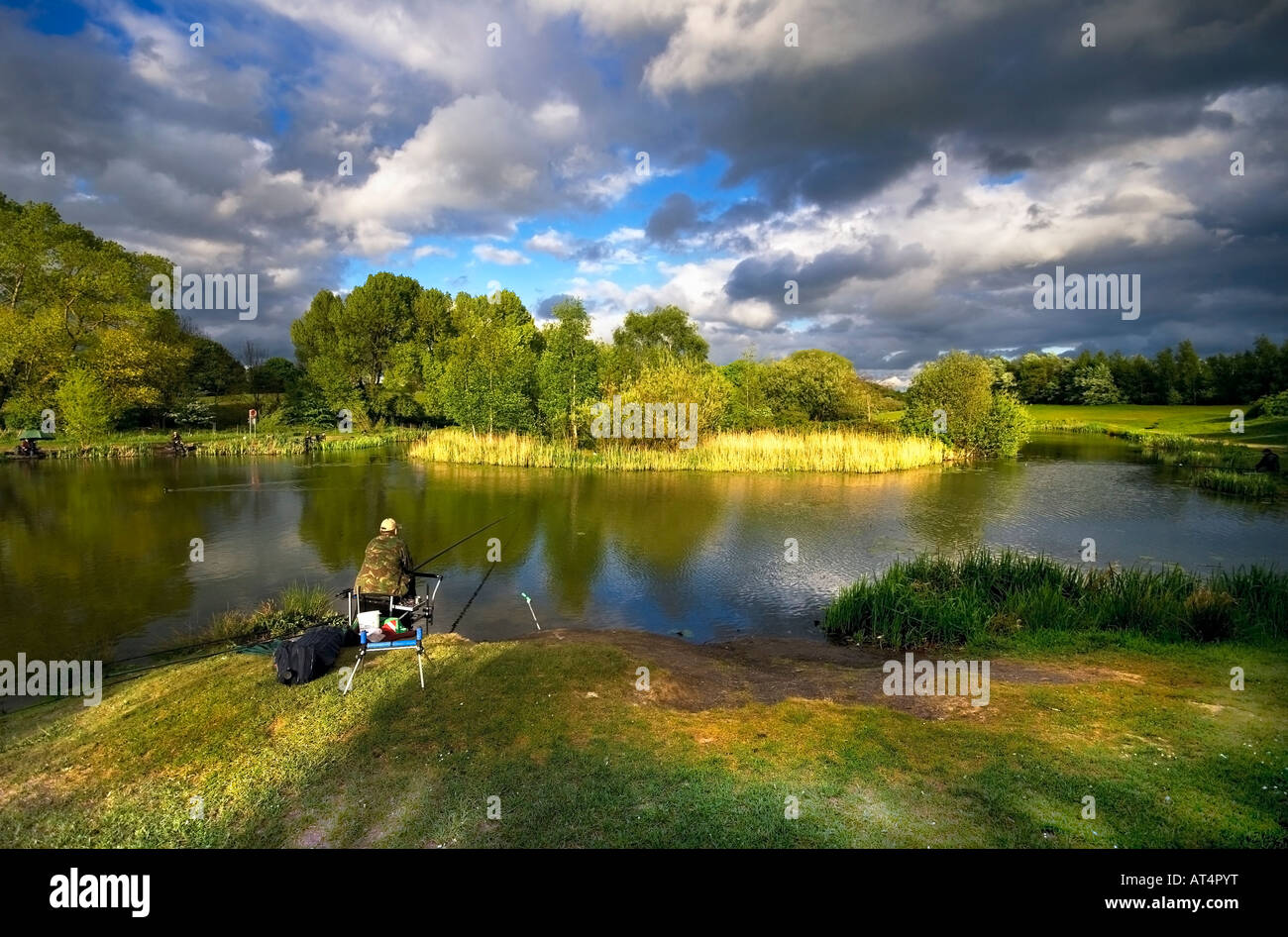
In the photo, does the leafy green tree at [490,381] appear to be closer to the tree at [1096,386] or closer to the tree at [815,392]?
the tree at [815,392]

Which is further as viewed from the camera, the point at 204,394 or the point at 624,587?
the point at 204,394

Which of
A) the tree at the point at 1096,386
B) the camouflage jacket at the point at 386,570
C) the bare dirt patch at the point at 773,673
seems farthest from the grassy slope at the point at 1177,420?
the camouflage jacket at the point at 386,570

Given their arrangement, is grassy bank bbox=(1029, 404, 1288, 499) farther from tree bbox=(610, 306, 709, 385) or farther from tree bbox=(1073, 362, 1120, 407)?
tree bbox=(610, 306, 709, 385)

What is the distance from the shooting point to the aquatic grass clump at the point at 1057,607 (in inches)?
342

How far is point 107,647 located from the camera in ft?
29.5

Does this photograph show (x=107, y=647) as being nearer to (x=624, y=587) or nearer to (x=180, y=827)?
(x=180, y=827)

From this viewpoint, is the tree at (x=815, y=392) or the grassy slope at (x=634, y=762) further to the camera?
the tree at (x=815, y=392)

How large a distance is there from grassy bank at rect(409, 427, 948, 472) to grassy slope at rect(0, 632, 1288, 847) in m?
22.6

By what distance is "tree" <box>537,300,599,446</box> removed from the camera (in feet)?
110

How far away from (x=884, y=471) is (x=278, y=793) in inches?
1128

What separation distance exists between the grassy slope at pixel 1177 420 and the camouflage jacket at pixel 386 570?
46393 millimetres

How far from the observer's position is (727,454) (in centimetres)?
3028

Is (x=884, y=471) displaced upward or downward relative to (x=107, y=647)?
upward
